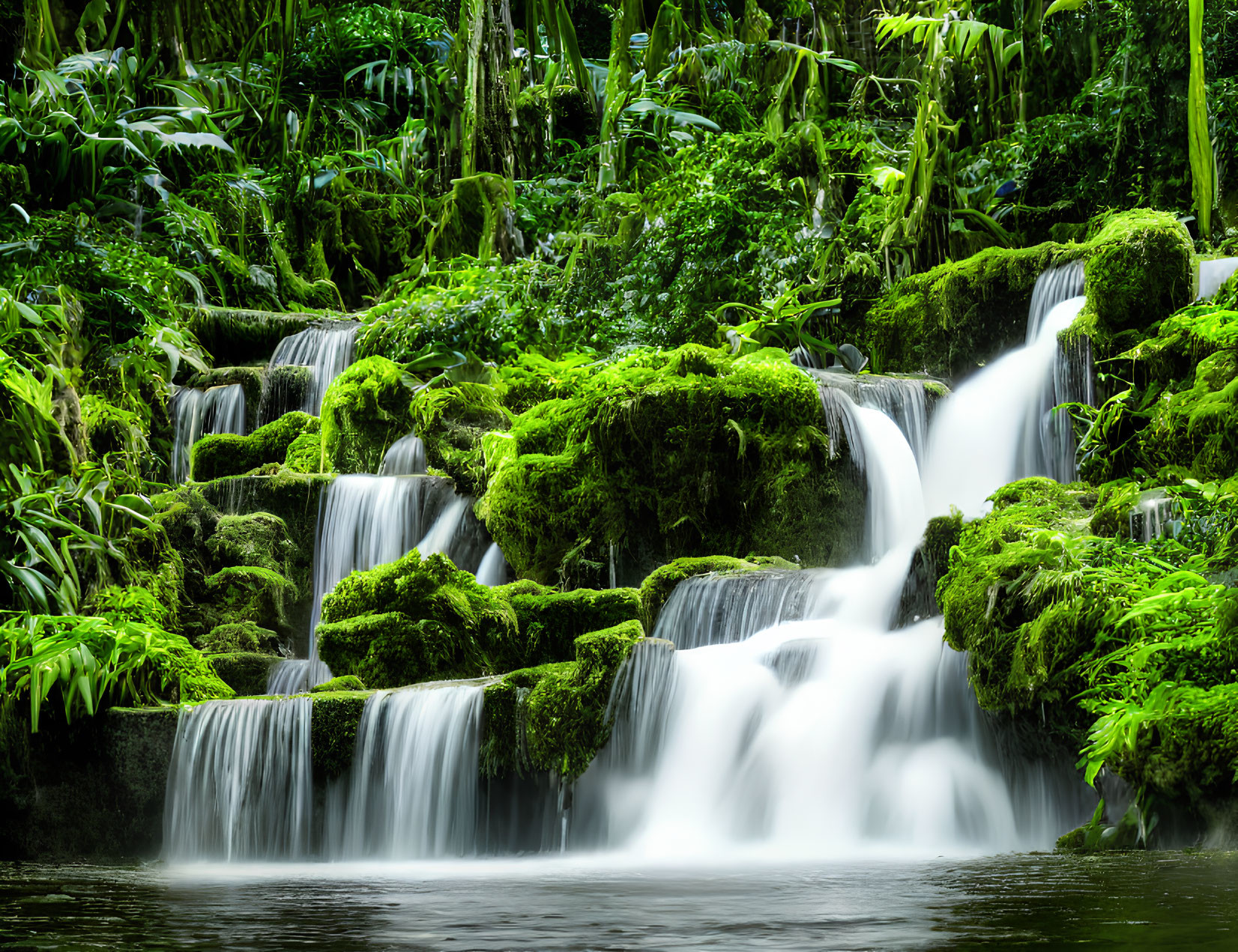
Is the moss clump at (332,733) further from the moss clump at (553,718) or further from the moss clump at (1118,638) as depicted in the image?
the moss clump at (1118,638)

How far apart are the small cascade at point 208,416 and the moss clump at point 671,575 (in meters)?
6.59

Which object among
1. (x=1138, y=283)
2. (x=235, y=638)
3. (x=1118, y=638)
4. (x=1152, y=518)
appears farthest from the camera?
(x=1138, y=283)

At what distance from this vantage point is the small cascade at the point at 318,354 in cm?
1376

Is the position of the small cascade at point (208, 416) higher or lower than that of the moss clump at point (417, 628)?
higher

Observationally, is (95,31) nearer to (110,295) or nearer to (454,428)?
(110,295)

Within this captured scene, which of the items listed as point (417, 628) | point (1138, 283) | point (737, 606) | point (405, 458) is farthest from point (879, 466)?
point (405, 458)

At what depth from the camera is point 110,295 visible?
13.0 meters

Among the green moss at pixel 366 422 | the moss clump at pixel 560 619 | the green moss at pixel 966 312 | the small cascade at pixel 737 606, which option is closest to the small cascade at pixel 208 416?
the green moss at pixel 366 422

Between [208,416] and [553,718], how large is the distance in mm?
8358

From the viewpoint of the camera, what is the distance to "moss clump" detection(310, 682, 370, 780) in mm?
6508

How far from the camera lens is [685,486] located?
31.7ft

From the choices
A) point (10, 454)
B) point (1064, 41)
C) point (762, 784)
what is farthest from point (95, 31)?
point (762, 784)

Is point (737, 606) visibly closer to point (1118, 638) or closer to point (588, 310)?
point (1118, 638)

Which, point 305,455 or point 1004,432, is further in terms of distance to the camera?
point 305,455
